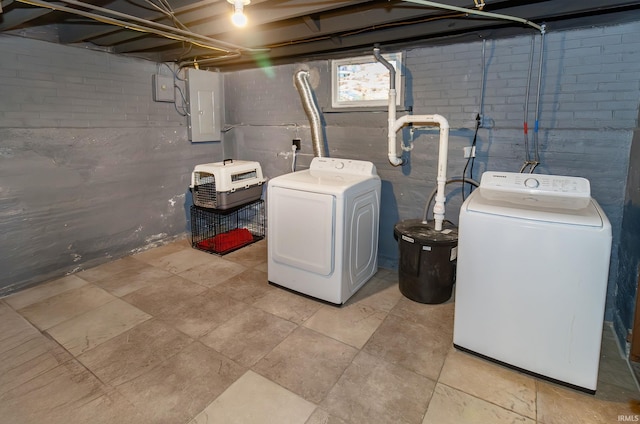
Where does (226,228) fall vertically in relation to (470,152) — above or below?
below

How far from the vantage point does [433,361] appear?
2195mm

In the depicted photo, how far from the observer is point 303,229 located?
287cm

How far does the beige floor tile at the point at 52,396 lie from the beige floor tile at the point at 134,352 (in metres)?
0.07

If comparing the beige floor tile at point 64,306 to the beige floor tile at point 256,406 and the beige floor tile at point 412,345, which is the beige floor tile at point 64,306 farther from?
the beige floor tile at point 412,345

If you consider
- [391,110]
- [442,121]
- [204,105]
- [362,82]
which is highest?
[362,82]

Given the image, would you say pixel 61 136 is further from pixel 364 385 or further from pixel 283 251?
pixel 364 385

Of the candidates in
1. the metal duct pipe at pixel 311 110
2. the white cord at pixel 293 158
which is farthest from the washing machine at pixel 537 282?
the white cord at pixel 293 158

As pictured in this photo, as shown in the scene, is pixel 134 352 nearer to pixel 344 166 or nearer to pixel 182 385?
pixel 182 385

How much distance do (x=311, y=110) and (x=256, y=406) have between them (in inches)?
105

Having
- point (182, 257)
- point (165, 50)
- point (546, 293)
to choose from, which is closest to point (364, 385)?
point (546, 293)

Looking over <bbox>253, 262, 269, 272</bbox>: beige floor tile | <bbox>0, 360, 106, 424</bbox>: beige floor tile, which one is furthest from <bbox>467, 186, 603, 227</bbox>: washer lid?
<bbox>0, 360, 106, 424</bbox>: beige floor tile

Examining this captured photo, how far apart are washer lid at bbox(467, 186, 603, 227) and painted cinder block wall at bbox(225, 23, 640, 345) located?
546mm

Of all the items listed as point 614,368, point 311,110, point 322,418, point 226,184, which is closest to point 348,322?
point 322,418

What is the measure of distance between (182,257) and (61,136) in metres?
1.56
